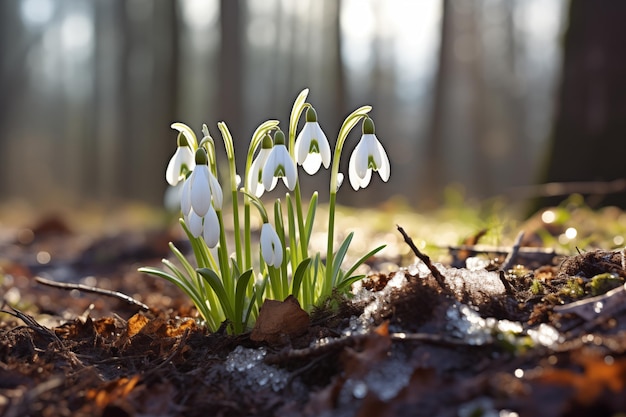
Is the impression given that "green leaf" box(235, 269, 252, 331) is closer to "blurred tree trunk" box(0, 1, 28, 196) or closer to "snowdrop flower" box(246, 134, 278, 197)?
"snowdrop flower" box(246, 134, 278, 197)

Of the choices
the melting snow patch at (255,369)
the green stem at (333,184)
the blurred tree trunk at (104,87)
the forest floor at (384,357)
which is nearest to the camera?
the forest floor at (384,357)

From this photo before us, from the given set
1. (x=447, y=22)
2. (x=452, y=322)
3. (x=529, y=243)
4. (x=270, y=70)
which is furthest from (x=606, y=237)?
(x=270, y=70)

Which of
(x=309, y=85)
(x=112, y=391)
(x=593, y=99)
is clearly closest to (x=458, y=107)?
(x=309, y=85)

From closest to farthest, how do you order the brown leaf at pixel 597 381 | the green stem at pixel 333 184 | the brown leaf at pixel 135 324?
the brown leaf at pixel 597 381
the green stem at pixel 333 184
the brown leaf at pixel 135 324

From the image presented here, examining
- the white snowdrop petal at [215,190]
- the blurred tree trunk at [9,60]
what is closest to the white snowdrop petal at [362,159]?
the white snowdrop petal at [215,190]

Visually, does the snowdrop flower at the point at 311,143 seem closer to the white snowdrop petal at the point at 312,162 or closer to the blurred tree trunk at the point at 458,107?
the white snowdrop petal at the point at 312,162

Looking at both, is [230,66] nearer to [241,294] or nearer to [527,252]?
[527,252]

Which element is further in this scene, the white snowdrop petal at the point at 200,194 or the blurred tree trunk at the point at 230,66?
the blurred tree trunk at the point at 230,66

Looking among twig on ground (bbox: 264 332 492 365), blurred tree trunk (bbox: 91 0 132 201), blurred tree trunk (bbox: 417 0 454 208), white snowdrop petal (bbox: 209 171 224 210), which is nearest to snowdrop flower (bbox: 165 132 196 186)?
white snowdrop petal (bbox: 209 171 224 210)
